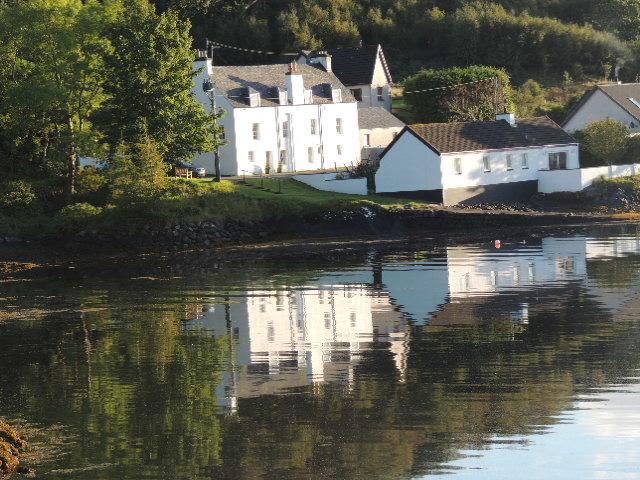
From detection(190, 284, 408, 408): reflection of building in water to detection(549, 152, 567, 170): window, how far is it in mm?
33461

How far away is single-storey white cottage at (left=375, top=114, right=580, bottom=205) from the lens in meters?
80.9

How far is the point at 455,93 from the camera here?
324 feet

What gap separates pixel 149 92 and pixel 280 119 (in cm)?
1533

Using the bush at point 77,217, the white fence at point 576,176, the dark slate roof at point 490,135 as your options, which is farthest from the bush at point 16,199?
the white fence at point 576,176

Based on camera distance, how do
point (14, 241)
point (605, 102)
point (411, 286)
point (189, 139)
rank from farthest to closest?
point (605, 102) < point (189, 139) < point (14, 241) < point (411, 286)

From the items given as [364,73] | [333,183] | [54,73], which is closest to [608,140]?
[333,183]

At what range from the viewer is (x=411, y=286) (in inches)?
2138

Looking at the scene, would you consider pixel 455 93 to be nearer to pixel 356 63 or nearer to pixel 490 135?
pixel 356 63

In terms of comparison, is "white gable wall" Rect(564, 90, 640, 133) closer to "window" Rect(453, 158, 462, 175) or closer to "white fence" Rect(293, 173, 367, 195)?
"window" Rect(453, 158, 462, 175)

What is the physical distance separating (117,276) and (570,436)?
3711 centimetres

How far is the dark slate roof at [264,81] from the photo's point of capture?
88.1 m

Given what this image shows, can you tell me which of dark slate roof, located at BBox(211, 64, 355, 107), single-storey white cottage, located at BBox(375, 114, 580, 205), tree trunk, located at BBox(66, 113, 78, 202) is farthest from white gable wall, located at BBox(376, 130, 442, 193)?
tree trunk, located at BBox(66, 113, 78, 202)

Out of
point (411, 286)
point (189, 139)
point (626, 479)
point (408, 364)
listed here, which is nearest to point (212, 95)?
point (189, 139)

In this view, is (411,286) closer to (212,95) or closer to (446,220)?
(446,220)
